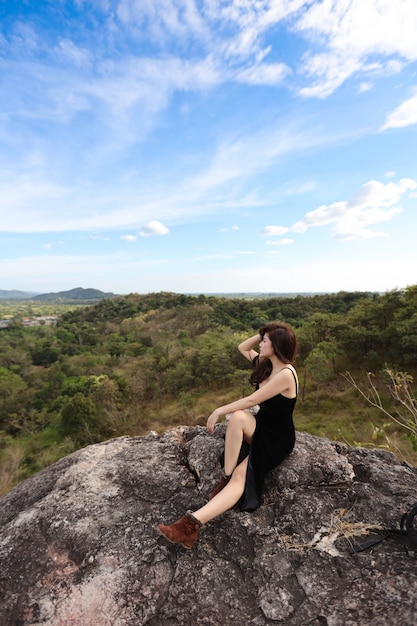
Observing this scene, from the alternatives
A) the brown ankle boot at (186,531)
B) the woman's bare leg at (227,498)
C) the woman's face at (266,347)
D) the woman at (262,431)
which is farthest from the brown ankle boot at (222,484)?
the woman's face at (266,347)

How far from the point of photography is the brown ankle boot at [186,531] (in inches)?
95.3

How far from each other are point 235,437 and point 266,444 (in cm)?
30

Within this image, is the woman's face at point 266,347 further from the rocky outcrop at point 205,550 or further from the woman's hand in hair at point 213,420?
the rocky outcrop at point 205,550

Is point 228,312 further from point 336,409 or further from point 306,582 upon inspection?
point 306,582

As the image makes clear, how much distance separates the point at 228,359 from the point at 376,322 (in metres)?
12.7

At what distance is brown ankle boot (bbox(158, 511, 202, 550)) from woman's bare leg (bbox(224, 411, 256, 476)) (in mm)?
517

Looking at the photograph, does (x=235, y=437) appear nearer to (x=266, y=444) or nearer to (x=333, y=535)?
(x=266, y=444)

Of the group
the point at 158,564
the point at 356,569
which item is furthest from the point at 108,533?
the point at 356,569

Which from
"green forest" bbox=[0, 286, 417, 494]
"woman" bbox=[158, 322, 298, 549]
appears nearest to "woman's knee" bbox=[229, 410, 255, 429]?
"woman" bbox=[158, 322, 298, 549]

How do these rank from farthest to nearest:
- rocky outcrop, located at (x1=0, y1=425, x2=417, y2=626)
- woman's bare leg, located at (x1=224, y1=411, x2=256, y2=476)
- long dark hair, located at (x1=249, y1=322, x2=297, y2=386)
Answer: long dark hair, located at (x1=249, y1=322, x2=297, y2=386), woman's bare leg, located at (x1=224, y1=411, x2=256, y2=476), rocky outcrop, located at (x1=0, y1=425, x2=417, y2=626)

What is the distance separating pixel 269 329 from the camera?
3.11m

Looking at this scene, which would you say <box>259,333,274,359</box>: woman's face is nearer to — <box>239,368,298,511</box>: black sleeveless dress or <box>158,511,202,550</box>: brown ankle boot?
<box>239,368,298,511</box>: black sleeveless dress

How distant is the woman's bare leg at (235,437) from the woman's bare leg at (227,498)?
0.08 meters

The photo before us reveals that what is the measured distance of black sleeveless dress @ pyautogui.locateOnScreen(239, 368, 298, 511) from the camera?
2.77 meters
